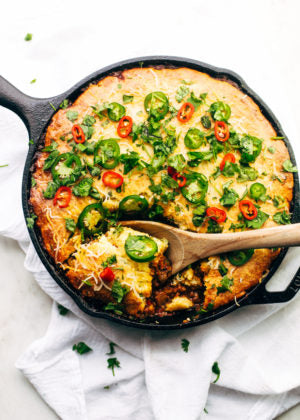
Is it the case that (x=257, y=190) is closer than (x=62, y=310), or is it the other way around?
(x=257, y=190)

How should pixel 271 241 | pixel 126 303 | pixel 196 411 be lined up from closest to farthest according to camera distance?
pixel 271 241
pixel 126 303
pixel 196 411

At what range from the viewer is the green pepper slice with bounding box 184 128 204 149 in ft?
10.5

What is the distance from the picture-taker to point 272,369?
3.76m

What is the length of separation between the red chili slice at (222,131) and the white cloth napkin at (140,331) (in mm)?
829

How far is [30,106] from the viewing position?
132 inches

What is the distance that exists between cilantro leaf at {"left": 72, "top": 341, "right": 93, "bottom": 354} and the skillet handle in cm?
177

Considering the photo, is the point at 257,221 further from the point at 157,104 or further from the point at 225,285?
the point at 157,104

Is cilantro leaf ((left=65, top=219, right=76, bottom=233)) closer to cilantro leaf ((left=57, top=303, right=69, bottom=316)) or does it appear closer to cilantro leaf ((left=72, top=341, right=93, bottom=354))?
cilantro leaf ((left=57, top=303, right=69, bottom=316))

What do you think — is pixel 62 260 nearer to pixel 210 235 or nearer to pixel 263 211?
pixel 210 235

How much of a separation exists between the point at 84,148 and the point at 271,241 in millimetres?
1482

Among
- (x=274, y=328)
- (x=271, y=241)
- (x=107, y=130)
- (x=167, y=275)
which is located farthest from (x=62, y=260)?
(x=274, y=328)

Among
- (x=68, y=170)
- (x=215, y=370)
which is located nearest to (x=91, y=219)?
(x=68, y=170)

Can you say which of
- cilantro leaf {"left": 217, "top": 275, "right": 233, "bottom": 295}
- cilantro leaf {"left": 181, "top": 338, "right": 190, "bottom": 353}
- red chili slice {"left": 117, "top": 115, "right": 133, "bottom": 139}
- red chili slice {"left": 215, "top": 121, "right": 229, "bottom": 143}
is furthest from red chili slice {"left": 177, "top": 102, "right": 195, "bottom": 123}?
cilantro leaf {"left": 181, "top": 338, "right": 190, "bottom": 353}

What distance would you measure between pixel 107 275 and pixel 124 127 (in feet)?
3.54
